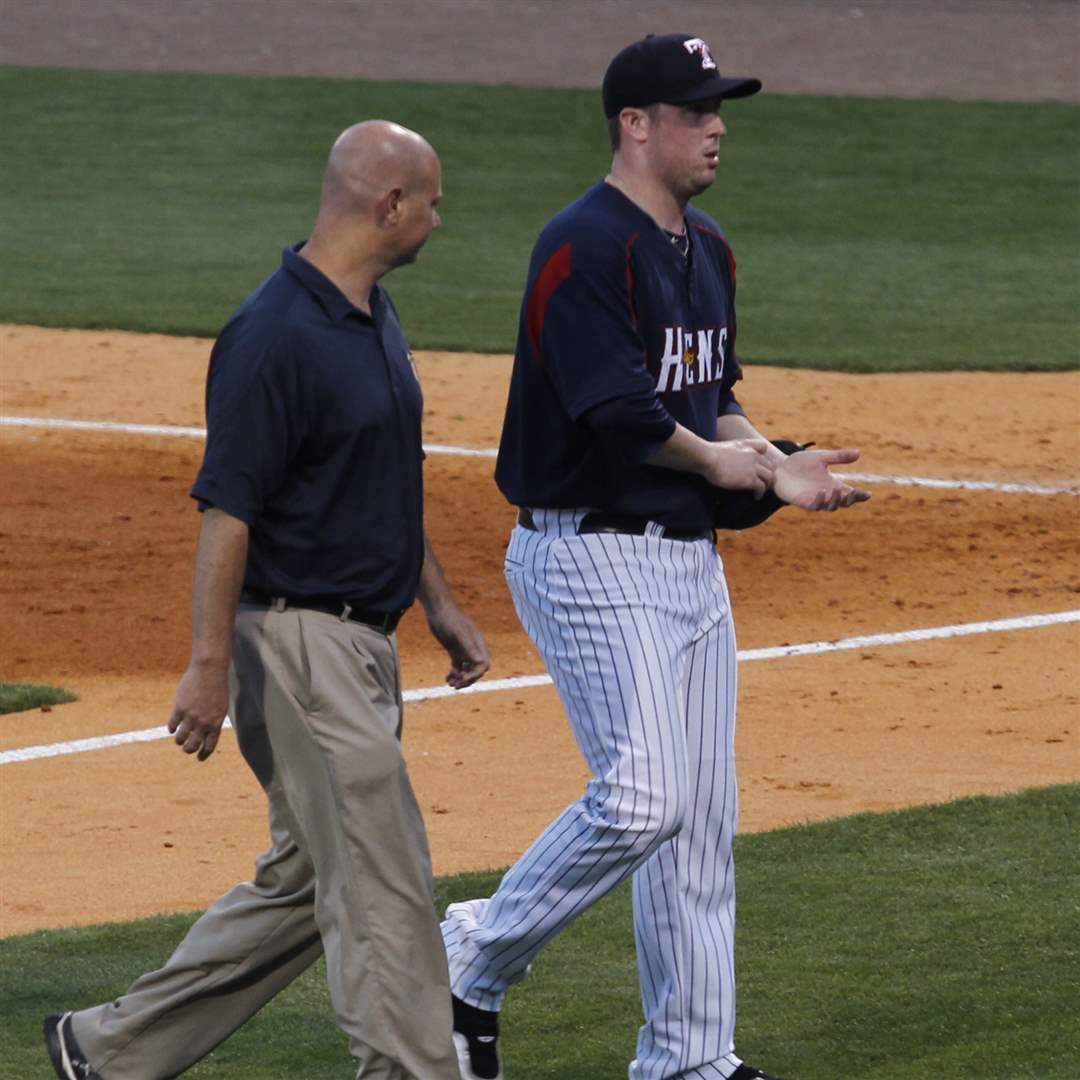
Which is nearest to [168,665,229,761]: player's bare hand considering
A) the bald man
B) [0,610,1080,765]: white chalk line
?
the bald man

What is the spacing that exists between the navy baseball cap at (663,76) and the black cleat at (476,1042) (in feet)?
5.90

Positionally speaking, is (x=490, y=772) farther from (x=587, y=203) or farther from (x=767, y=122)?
(x=767, y=122)

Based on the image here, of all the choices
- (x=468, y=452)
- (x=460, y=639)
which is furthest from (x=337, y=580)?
(x=468, y=452)

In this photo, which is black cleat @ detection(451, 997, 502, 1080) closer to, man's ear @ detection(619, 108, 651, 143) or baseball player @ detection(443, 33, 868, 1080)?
baseball player @ detection(443, 33, 868, 1080)

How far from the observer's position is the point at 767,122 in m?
26.1

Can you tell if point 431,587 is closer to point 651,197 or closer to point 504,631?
point 651,197

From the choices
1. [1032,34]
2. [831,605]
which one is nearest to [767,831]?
[831,605]

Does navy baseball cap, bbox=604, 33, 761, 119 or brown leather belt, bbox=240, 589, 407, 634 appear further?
navy baseball cap, bbox=604, 33, 761, 119

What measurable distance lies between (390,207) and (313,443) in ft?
1.45

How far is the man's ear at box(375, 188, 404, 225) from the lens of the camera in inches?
165

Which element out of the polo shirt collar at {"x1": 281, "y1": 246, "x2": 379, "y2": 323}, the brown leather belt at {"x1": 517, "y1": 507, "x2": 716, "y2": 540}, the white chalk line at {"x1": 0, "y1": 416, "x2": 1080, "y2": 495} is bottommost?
the white chalk line at {"x1": 0, "y1": 416, "x2": 1080, "y2": 495}

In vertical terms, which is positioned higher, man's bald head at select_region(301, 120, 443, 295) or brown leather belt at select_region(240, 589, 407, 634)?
man's bald head at select_region(301, 120, 443, 295)

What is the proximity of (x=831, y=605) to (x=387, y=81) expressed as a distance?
19.9 metres

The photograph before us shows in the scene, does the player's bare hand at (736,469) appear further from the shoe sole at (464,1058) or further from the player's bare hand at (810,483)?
the shoe sole at (464,1058)
